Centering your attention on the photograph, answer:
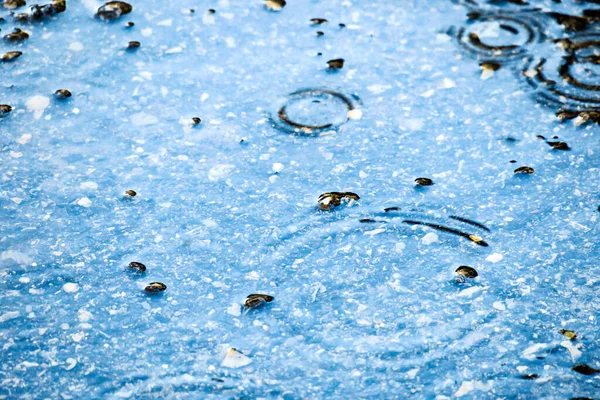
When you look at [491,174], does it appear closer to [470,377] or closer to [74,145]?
[470,377]

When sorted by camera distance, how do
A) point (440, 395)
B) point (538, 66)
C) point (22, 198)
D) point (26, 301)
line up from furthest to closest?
1. point (538, 66)
2. point (22, 198)
3. point (26, 301)
4. point (440, 395)

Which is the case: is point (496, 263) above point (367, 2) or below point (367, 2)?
below

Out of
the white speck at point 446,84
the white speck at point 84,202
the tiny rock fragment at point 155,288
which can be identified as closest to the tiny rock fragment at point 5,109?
the white speck at point 84,202

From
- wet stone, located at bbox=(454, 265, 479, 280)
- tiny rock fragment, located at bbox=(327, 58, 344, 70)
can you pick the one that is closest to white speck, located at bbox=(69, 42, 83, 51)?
tiny rock fragment, located at bbox=(327, 58, 344, 70)

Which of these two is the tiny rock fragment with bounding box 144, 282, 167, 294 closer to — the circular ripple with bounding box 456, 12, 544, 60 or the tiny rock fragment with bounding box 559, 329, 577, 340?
the tiny rock fragment with bounding box 559, 329, 577, 340

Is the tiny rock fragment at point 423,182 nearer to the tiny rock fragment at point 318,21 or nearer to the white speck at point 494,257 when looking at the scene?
the white speck at point 494,257

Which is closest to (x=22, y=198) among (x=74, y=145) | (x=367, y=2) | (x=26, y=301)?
(x=74, y=145)

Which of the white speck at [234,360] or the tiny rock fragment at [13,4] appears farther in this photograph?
the tiny rock fragment at [13,4]
